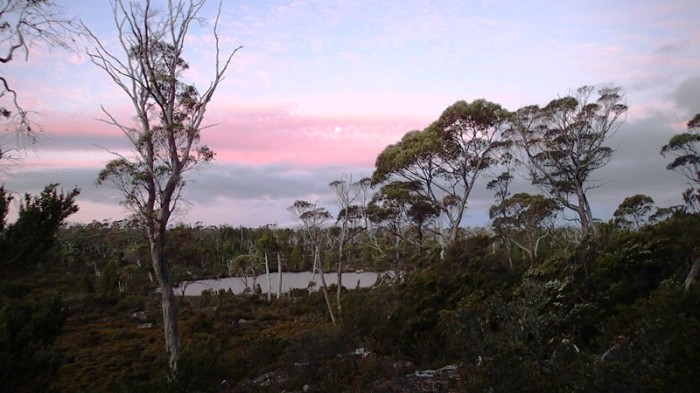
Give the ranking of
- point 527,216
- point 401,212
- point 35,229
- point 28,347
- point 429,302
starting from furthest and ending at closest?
point 527,216, point 401,212, point 429,302, point 35,229, point 28,347

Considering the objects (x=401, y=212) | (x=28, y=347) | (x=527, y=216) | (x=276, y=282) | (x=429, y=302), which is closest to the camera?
Result: (x=28, y=347)

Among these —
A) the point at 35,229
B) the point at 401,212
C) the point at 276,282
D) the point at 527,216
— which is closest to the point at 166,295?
the point at 35,229

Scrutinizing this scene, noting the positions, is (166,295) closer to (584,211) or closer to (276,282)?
(584,211)

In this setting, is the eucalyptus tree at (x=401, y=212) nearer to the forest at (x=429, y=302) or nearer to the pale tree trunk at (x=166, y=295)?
the forest at (x=429, y=302)

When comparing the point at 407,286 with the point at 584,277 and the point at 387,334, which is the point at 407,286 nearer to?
the point at 387,334

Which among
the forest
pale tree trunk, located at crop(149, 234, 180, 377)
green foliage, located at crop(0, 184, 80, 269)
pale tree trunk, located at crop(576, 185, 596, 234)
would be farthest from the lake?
green foliage, located at crop(0, 184, 80, 269)

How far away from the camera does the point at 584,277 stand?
10.1m

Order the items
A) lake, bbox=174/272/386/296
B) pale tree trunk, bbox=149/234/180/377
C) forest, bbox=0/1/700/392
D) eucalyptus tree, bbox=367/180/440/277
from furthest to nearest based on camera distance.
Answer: lake, bbox=174/272/386/296 → eucalyptus tree, bbox=367/180/440/277 → pale tree trunk, bbox=149/234/180/377 → forest, bbox=0/1/700/392

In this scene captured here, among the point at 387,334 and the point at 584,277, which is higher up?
the point at 584,277

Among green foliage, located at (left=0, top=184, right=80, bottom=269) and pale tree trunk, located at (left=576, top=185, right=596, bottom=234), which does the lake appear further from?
green foliage, located at (left=0, top=184, right=80, bottom=269)

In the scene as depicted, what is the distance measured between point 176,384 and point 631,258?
31.5 ft

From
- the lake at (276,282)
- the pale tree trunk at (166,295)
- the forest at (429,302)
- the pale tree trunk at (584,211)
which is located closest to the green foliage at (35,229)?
the forest at (429,302)

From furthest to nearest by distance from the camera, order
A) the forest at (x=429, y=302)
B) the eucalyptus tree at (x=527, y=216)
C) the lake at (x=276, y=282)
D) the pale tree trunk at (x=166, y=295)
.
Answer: the lake at (x=276, y=282), the eucalyptus tree at (x=527, y=216), the pale tree trunk at (x=166, y=295), the forest at (x=429, y=302)

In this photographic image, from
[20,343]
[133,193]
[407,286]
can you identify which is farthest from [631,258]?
[133,193]
